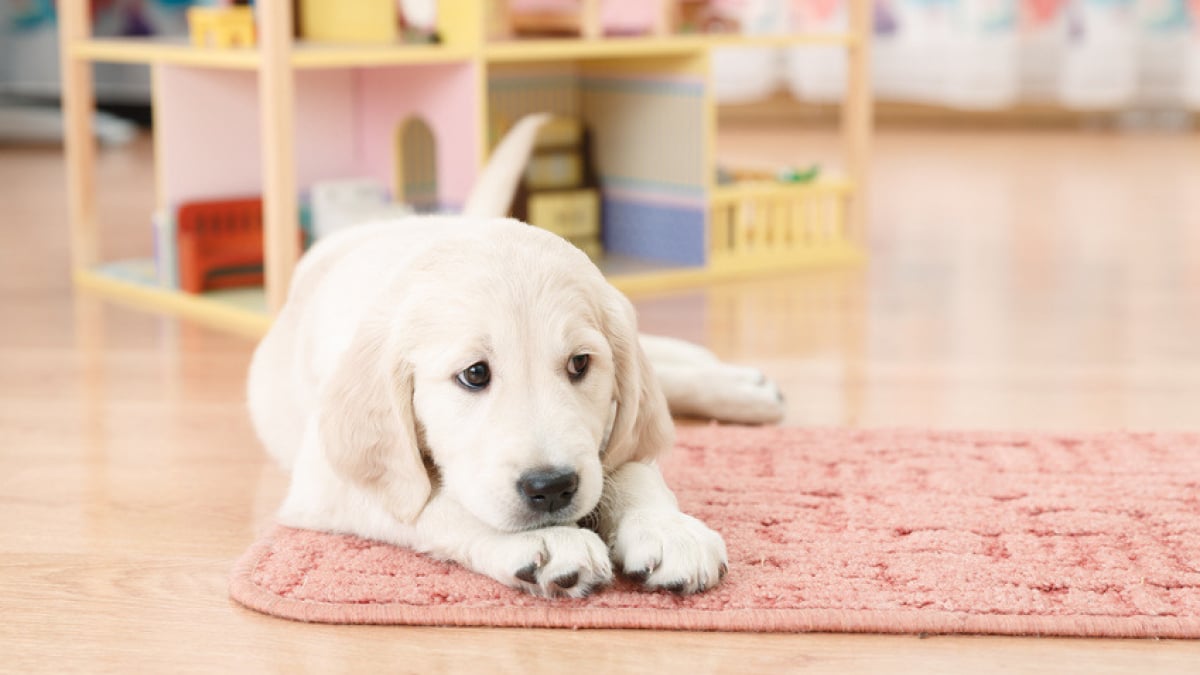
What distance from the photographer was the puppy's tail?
196 cm

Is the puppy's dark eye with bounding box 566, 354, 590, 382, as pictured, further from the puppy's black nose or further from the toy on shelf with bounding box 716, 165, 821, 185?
the toy on shelf with bounding box 716, 165, 821, 185

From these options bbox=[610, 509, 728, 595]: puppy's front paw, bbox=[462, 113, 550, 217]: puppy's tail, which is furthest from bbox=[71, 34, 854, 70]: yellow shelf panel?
bbox=[610, 509, 728, 595]: puppy's front paw

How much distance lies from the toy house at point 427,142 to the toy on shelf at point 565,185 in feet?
0.07

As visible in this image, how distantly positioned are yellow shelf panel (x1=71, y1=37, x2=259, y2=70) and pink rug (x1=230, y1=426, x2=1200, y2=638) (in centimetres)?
112

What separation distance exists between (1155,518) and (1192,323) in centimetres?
115

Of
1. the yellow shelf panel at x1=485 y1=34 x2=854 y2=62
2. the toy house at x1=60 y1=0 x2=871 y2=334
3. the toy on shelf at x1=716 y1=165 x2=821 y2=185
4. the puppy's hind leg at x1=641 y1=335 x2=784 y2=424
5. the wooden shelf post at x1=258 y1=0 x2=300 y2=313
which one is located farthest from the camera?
the toy on shelf at x1=716 y1=165 x2=821 y2=185

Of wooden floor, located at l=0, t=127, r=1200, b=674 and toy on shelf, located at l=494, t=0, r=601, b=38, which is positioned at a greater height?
toy on shelf, located at l=494, t=0, r=601, b=38

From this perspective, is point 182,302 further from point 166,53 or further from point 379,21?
point 379,21

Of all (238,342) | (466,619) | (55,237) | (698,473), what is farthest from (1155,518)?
(55,237)

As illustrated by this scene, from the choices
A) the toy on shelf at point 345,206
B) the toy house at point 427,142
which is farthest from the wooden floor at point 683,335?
the toy on shelf at point 345,206

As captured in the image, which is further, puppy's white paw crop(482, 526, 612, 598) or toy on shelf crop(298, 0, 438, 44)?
toy on shelf crop(298, 0, 438, 44)

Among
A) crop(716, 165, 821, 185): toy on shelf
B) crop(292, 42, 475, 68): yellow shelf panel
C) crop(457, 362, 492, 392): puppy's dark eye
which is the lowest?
crop(716, 165, 821, 185): toy on shelf

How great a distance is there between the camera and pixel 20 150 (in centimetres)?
518

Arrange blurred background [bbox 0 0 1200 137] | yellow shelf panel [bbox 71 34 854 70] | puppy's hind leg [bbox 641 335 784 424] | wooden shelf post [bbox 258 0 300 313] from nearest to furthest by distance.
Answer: puppy's hind leg [bbox 641 335 784 424] < wooden shelf post [bbox 258 0 300 313] < yellow shelf panel [bbox 71 34 854 70] < blurred background [bbox 0 0 1200 137]
